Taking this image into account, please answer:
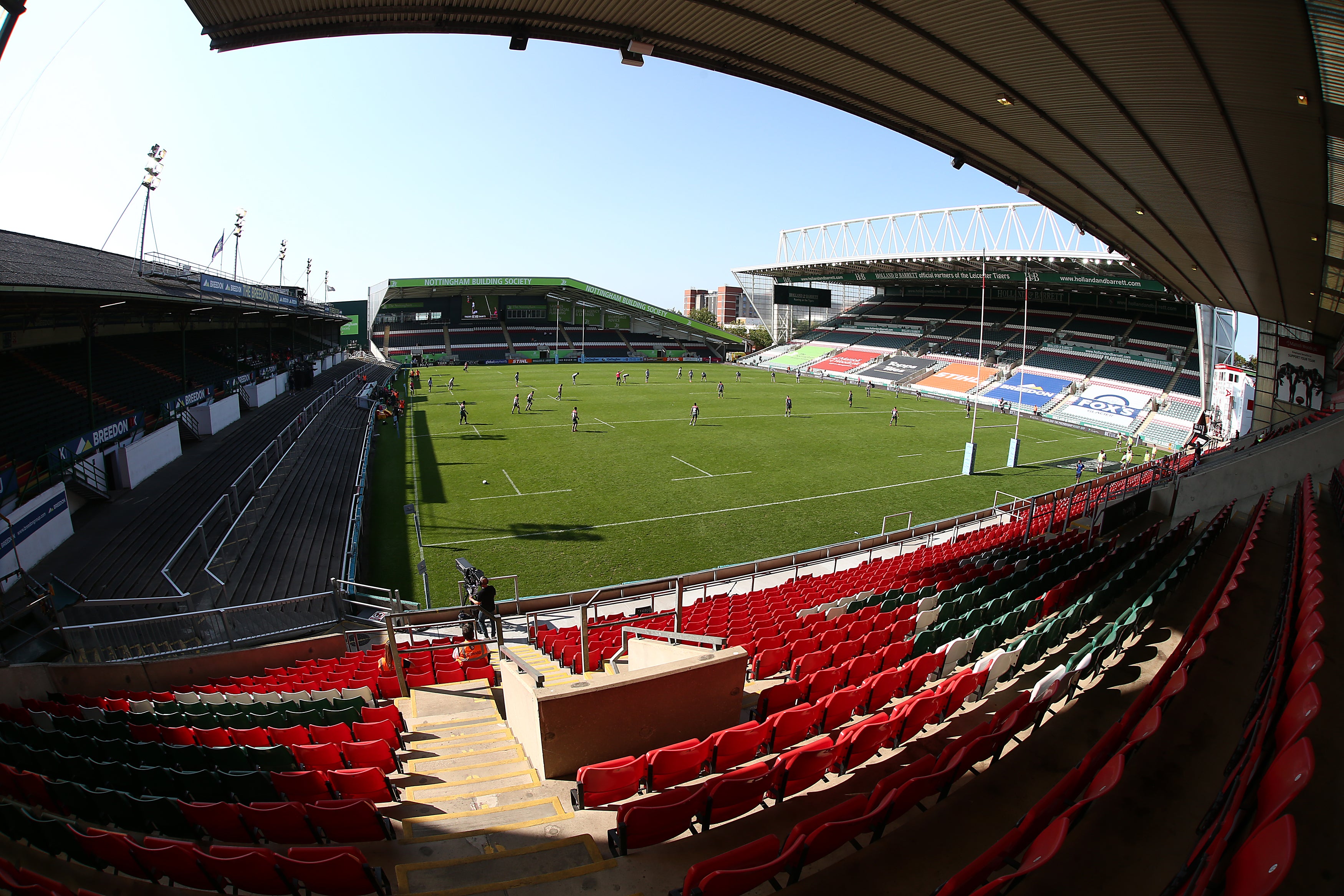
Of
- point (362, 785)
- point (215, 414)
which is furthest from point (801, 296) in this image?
point (362, 785)

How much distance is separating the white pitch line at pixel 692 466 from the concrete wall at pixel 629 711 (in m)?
18.6

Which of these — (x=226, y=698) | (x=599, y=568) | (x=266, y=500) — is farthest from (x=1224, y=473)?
(x=266, y=500)

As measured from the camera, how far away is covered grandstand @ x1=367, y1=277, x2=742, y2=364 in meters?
74.6

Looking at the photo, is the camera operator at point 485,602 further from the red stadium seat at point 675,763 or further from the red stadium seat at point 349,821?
the red stadium seat at point 675,763

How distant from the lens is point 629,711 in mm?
4766

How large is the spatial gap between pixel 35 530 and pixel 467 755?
12375 millimetres

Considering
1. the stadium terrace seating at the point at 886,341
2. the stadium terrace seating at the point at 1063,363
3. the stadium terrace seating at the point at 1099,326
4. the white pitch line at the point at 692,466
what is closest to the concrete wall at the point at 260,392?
the white pitch line at the point at 692,466

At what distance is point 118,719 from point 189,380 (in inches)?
1010

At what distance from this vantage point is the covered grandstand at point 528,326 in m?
74.6

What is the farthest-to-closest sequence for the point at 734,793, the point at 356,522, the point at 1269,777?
the point at 356,522, the point at 734,793, the point at 1269,777

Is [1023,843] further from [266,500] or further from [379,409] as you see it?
[379,409]

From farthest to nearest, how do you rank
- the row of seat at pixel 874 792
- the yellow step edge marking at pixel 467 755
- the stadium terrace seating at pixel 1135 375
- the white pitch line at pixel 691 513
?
the stadium terrace seating at pixel 1135 375
the white pitch line at pixel 691 513
the yellow step edge marking at pixel 467 755
the row of seat at pixel 874 792

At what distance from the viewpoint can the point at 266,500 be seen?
16.4 metres

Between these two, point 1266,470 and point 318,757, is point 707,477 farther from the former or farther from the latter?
point 318,757
